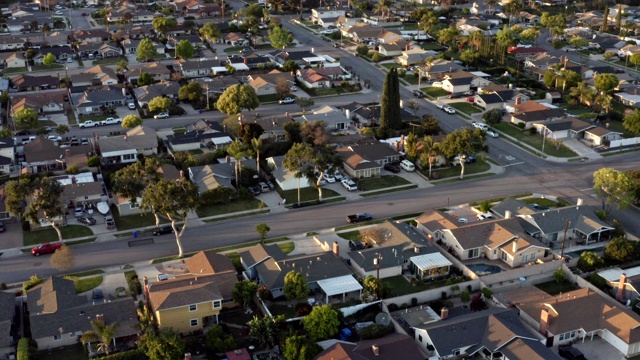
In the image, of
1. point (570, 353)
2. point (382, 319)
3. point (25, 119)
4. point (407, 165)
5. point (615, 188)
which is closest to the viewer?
point (570, 353)

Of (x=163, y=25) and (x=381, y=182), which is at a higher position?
(x=163, y=25)

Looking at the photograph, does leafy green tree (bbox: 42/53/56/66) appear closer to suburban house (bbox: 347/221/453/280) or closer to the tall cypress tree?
the tall cypress tree

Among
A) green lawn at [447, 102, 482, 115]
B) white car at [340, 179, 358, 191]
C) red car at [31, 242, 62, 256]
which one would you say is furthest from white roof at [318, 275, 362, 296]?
green lawn at [447, 102, 482, 115]

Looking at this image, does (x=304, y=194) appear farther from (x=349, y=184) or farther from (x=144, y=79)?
(x=144, y=79)

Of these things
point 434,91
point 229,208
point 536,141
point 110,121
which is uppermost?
point 110,121

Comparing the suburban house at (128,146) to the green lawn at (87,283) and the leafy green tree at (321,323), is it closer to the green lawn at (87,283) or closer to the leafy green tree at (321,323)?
the green lawn at (87,283)

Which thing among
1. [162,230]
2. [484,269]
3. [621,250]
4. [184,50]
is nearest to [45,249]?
[162,230]
